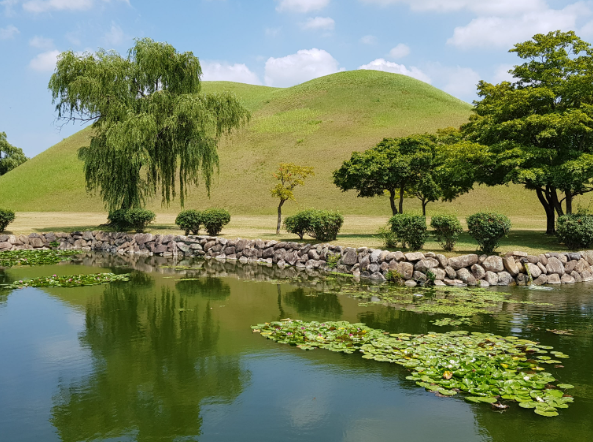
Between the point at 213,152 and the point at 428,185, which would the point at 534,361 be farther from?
the point at 213,152

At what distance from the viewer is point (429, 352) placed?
748cm

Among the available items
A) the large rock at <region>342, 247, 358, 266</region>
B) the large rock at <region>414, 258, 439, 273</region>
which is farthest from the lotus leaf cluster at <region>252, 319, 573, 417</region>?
the large rock at <region>342, 247, 358, 266</region>

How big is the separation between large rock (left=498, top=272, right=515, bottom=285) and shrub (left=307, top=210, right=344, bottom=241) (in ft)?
22.8

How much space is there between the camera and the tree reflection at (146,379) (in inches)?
206

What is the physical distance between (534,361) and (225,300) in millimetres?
7202

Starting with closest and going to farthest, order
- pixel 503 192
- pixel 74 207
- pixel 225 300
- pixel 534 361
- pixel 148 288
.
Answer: pixel 534 361, pixel 225 300, pixel 148 288, pixel 503 192, pixel 74 207

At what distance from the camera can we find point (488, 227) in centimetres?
1552

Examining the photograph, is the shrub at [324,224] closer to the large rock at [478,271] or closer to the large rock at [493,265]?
the large rock at [478,271]

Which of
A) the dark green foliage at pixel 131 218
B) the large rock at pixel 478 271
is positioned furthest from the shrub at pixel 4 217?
the large rock at pixel 478 271

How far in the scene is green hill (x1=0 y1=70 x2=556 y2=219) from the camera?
50.2 meters

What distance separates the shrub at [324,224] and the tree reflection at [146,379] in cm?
941

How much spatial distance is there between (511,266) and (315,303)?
6.38 metres

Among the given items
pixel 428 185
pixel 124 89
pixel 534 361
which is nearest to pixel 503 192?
pixel 428 185

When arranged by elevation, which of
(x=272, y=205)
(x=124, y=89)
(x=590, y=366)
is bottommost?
(x=590, y=366)
